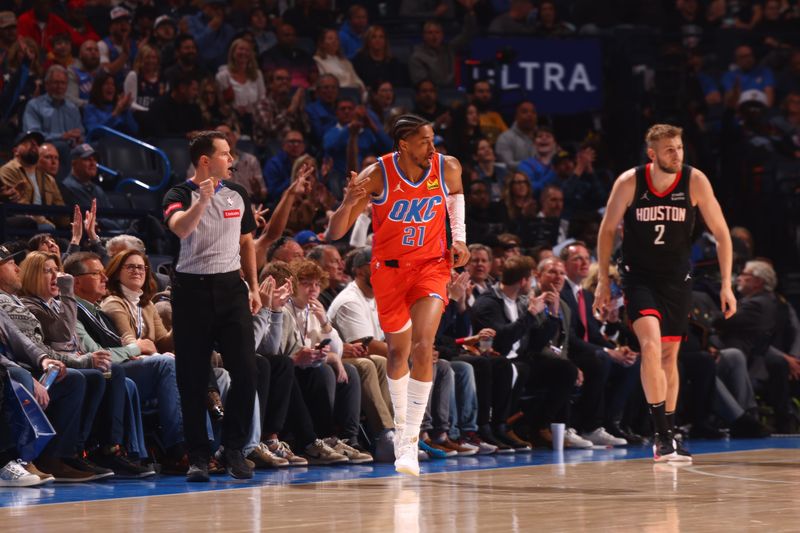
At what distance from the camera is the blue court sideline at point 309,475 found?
22.9 ft

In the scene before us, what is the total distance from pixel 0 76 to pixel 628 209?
645cm

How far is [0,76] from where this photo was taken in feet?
40.5

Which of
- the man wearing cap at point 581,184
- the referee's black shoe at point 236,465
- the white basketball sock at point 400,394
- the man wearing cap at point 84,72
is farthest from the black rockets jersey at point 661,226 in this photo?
the man wearing cap at point 84,72

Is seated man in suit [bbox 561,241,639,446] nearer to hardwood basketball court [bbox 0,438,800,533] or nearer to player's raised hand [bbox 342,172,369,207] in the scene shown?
hardwood basketball court [bbox 0,438,800,533]

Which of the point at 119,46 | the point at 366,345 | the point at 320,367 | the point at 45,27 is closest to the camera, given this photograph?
the point at 320,367

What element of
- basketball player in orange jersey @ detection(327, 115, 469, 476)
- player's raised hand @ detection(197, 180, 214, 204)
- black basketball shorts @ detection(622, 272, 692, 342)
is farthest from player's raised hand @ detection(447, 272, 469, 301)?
player's raised hand @ detection(197, 180, 214, 204)

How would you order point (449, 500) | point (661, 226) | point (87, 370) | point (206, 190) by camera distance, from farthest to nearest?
point (661, 226)
point (87, 370)
point (206, 190)
point (449, 500)

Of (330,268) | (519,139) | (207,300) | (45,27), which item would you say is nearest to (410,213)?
(207,300)

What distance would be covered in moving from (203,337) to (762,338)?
266 inches

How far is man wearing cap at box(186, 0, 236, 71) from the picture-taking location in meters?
15.0

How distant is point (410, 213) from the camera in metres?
7.84

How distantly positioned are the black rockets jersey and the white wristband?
1.46m

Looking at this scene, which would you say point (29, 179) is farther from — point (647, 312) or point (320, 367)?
point (647, 312)

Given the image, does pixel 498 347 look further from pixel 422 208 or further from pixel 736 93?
pixel 736 93
